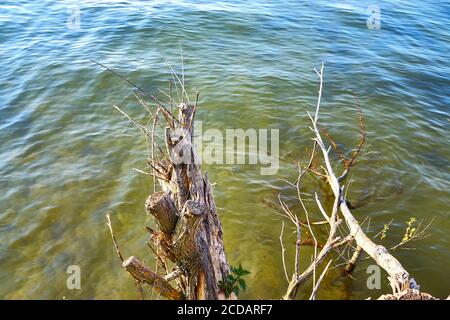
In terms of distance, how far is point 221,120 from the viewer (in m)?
8.59

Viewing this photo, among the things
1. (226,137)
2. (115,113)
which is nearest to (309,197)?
(226,137)

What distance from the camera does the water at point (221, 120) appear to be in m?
5.56

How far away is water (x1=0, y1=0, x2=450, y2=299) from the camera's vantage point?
5.56 m

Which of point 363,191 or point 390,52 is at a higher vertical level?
point 390,52

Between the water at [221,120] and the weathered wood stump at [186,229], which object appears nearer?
the weathered wood stump at [186,229]

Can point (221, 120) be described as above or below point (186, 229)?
below

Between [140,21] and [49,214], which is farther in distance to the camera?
[140,21]

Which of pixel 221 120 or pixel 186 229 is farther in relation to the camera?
pixel 221 120

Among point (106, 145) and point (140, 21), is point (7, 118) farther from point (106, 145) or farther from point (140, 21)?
point (140, 21)

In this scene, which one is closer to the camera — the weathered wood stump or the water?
the weathered wood stump

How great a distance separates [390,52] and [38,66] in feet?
36.8
